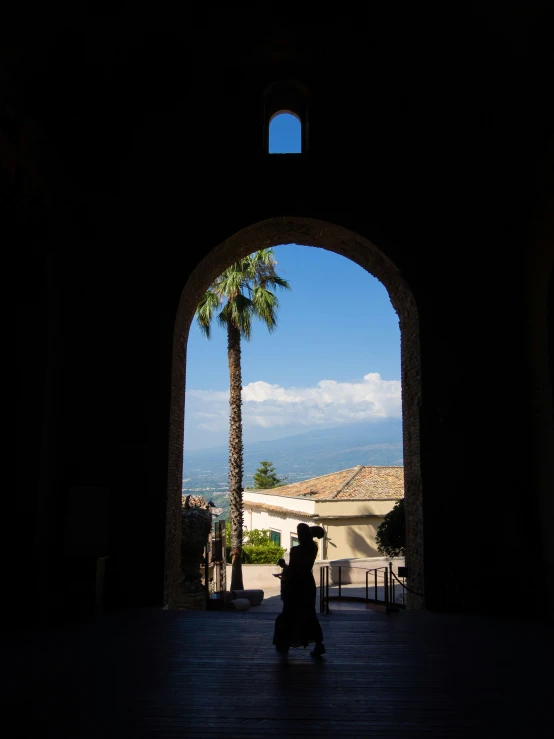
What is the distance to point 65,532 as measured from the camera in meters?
7.55

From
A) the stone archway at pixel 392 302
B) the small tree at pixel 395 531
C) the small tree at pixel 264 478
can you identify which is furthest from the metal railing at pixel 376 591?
the small tree at pixel 264 478

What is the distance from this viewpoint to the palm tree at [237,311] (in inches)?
709

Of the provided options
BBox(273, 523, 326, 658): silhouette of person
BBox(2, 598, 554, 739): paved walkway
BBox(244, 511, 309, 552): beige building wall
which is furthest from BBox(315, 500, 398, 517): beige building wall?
BBox(273, 523, 326, 658): silhouette of person

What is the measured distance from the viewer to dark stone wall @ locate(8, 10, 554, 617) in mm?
7719

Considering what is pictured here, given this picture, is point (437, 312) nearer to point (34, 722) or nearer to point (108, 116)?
point (108, 116)

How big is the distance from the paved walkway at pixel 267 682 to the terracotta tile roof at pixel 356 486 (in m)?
18.4

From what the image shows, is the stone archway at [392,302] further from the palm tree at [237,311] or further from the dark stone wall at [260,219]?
the palm tree at [237,311]

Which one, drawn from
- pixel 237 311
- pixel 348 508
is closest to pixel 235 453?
pixel 237 311

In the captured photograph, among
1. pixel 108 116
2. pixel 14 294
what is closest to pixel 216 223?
pixel 108 116

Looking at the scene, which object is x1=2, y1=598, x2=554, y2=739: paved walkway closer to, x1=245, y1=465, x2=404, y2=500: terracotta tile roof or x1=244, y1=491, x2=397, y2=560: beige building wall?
x1=244, y1=491, x2=397, y2=560: beige building wall

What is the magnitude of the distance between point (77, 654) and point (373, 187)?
24.0 ft

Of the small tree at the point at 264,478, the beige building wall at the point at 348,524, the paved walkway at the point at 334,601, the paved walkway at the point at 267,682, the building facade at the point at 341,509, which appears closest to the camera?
the paved walkway at the point at 267,682

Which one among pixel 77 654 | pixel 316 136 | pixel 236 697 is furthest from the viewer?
pixel 316 136

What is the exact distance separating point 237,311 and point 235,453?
15.0 ft
